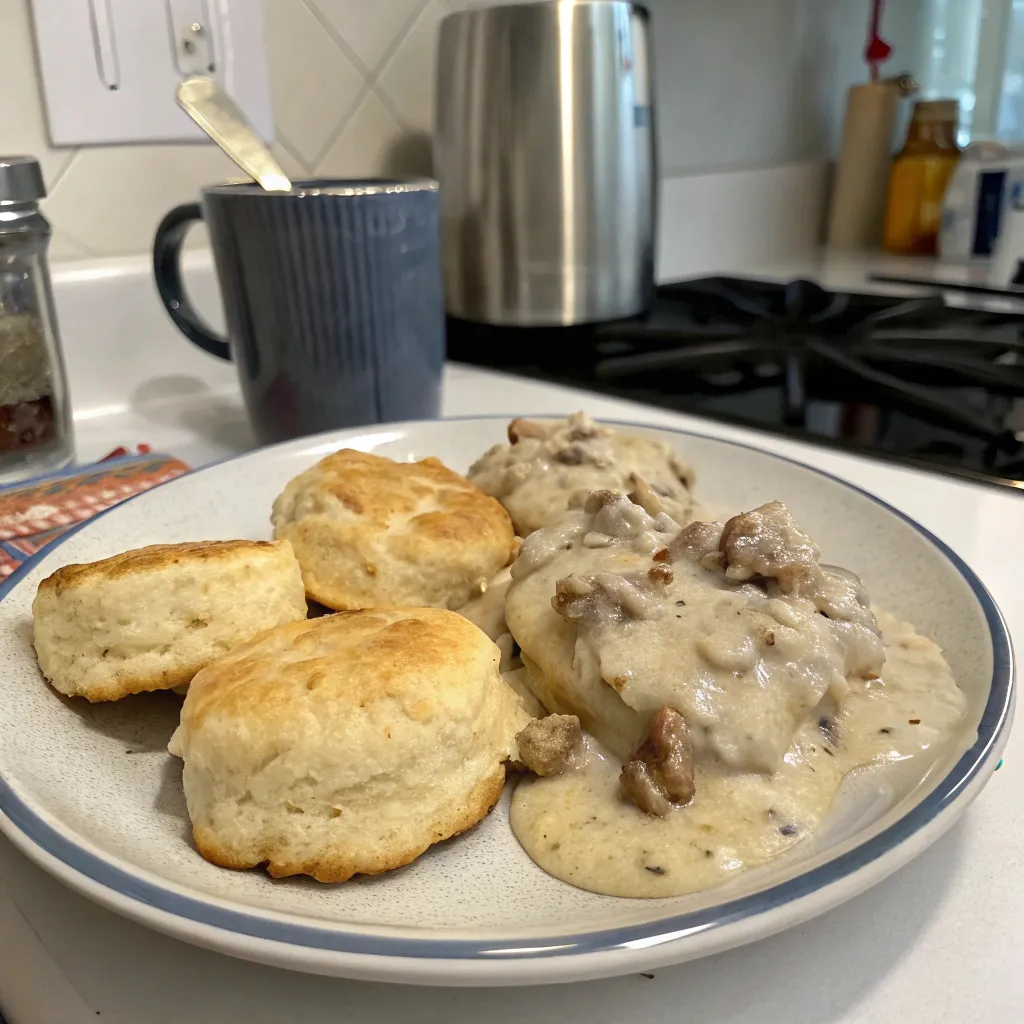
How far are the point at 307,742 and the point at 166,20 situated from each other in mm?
1107

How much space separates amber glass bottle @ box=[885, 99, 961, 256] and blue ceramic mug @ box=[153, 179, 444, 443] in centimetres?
178

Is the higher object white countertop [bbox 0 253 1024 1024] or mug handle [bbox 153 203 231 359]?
mug handle [bbox 153 203 231 359]

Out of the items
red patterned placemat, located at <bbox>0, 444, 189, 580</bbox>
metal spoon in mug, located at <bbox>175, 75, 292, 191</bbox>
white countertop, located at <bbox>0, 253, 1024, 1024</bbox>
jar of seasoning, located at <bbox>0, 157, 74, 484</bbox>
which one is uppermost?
metal spoon in mug, located at <bbox>175, 75, 292, 191</bbox>

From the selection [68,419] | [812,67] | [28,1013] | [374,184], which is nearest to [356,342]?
[374,184]

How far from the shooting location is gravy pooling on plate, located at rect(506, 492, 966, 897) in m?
0.50

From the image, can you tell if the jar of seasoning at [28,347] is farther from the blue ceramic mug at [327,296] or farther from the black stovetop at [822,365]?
the black stovetop at [822,365]

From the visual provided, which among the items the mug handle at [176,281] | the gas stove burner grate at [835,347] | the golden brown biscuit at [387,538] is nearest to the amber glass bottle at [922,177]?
the gas stove burner grate at [835,347]

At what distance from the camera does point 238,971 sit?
17.6 inches

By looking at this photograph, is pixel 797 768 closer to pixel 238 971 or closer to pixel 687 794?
pixel 687 794

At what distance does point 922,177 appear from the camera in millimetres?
2420

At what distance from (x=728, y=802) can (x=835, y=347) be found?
1.08 meters

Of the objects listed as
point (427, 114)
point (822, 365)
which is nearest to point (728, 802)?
point (822, 365)

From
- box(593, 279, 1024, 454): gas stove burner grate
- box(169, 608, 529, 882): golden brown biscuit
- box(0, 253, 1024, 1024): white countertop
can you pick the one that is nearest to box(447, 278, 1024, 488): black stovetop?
box(593, 279, 1024, 454): gas stove burner grate

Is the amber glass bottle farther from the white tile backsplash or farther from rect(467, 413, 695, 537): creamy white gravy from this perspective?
rect(467, 413, 695, 537): creamy white gravy
